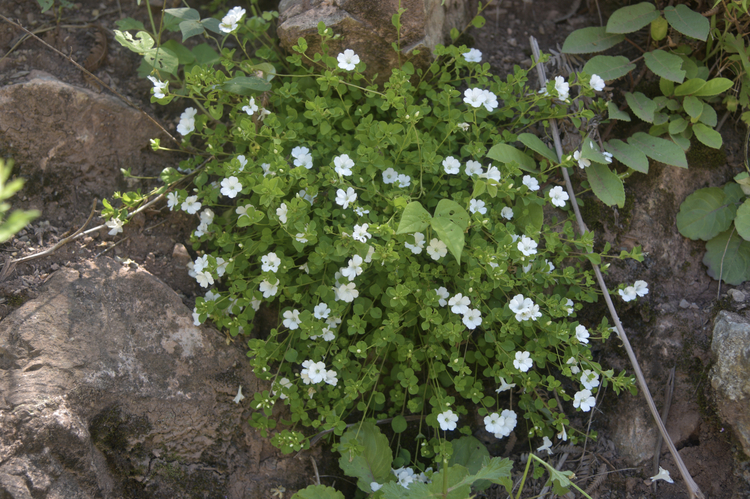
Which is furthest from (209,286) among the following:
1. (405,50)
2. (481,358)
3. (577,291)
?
(577,291)

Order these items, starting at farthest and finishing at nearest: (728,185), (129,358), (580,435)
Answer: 1. (728,185)
2. (580,435)
3. (129,358)

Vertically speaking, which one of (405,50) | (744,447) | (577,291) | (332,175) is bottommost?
(744,447)

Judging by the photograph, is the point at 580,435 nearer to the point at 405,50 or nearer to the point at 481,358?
the point at 481,358

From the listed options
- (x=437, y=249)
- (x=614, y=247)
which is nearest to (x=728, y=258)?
(x=614, y=247)

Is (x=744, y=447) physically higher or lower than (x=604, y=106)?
lower

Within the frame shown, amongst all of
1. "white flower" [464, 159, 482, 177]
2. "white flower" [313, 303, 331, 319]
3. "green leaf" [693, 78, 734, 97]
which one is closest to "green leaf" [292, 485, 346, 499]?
"white flower" [313, 303, 331, 319]

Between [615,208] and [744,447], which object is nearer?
[744,447]

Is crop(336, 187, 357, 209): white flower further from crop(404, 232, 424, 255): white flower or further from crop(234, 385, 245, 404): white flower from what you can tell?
crop(234, 385, 245, 404): white flower
